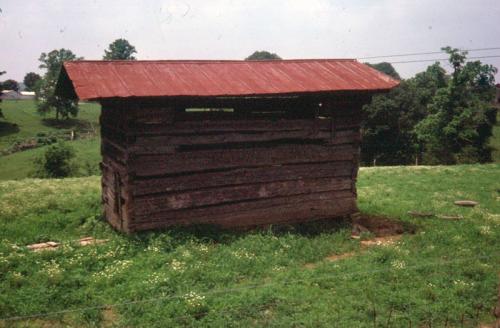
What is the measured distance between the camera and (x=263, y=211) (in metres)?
12.9

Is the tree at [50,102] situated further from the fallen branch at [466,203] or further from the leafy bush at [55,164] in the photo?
the fallen branch at [466,203]

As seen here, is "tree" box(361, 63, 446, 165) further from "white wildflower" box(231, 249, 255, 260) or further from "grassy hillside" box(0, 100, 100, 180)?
"white wildflower" box(231, 249, 255, 260)

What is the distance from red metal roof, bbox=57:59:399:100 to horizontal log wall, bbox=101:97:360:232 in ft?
2.17

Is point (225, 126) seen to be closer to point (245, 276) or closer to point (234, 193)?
point (234, 193)

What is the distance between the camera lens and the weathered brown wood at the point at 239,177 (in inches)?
451

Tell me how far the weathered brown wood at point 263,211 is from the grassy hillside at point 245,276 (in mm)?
404

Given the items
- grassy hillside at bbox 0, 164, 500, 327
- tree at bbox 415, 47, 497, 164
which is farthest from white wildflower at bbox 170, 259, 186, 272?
tree at bbox 415, 47, 497, 164

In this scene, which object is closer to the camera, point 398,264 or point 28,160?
point 398,264

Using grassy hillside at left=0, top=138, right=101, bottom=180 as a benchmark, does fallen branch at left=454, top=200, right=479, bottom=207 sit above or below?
above

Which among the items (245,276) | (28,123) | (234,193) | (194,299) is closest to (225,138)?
(234,193)

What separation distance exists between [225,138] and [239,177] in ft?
3.87

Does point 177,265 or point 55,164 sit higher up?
point 177,265

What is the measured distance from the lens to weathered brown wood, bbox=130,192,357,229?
38.8 feet

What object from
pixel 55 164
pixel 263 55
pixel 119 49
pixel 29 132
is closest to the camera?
pixel 55 164
